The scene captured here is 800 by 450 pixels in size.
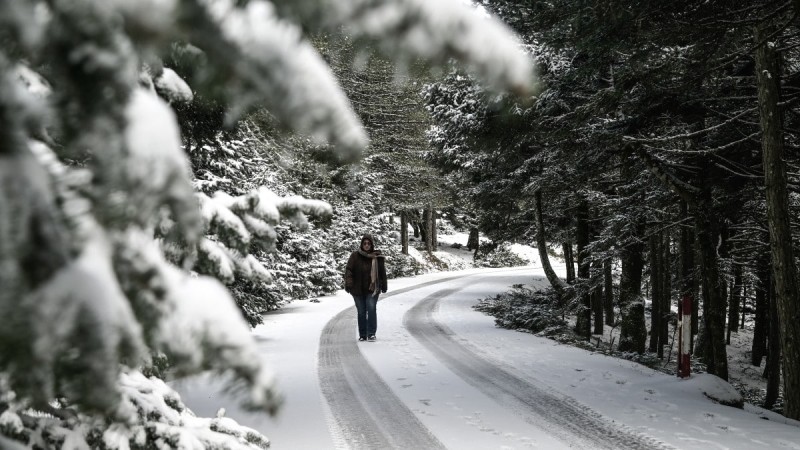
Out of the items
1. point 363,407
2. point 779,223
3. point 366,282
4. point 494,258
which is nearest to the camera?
point 363,407

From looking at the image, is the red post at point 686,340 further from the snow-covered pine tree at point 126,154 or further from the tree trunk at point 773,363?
the snow-covered pine tree at point 126,154

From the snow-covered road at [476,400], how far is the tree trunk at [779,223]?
3.64ft

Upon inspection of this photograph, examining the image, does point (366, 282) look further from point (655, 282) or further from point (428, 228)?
point (428, 228)

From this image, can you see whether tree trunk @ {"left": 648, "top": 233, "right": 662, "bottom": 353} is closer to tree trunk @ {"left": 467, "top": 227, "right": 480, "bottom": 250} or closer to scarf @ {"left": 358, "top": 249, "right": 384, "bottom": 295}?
scarf @ {"left": 358, "top": 249, "right": 384, "bottom": 295}

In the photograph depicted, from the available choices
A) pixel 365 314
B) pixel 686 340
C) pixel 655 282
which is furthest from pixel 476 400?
pixel 655 282

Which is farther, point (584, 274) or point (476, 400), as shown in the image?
point (584, 274)

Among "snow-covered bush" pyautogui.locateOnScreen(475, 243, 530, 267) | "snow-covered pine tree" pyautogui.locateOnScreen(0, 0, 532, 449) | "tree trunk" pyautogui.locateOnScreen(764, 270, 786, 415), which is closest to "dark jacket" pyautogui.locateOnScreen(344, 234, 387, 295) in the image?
"tree trunk" pyautogui.locateOnScreen(764, 270, 786, 415)

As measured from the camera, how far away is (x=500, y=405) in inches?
241

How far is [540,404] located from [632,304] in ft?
28.0

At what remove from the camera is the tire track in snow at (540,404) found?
5.08 metres

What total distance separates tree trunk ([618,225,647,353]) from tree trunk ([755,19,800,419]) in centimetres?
612

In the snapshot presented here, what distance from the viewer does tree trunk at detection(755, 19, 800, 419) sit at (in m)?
7.22

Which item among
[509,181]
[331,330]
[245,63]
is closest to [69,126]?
[245,63]

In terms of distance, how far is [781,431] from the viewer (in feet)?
17.8
